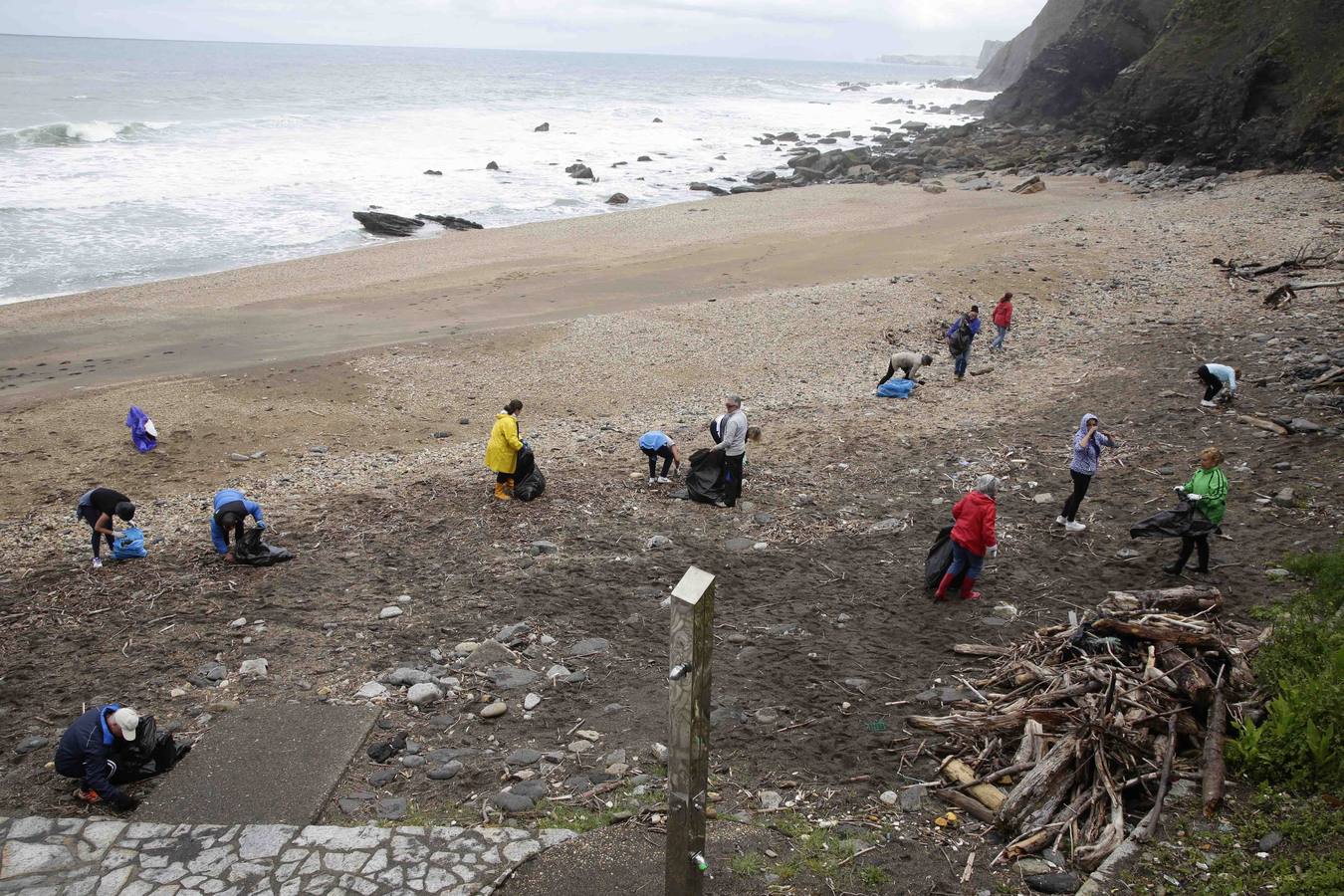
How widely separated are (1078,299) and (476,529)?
48.0 feet

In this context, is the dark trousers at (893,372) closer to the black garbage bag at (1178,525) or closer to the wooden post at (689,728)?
the black garbage bag at (1178,525)

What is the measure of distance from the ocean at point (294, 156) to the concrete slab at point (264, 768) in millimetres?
21868

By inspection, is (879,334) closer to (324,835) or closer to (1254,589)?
(1254,589)

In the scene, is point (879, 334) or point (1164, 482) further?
point (879, 334)

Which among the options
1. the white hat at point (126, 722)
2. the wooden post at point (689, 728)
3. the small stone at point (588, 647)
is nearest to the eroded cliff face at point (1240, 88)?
the small stone at point (588, 647)

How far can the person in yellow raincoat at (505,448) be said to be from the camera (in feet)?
35.1

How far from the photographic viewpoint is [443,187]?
4125cm

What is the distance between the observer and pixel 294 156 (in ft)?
151

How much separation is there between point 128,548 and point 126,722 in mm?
4380

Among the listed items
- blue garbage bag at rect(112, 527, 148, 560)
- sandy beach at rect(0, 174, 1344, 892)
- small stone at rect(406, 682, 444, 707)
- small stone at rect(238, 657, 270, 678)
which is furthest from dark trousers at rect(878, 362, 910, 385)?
blue garbage bag at rect(112, 527, 148, 560)

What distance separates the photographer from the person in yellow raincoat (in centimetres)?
1070

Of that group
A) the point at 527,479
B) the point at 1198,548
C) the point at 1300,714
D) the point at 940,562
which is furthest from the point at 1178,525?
the point at 527,479

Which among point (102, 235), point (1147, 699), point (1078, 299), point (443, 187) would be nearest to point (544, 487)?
point (1147, 699)

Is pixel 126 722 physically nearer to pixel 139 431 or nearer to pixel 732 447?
pixel 732 447
